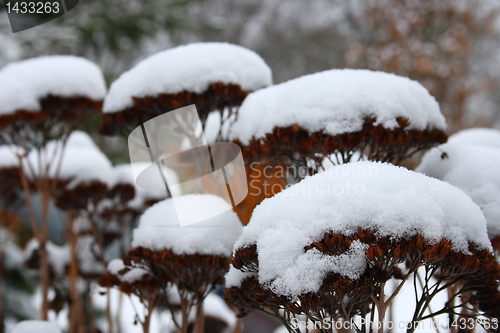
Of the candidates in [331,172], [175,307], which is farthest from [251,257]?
[175,307]

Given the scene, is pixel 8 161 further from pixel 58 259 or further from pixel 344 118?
pixel 344 118

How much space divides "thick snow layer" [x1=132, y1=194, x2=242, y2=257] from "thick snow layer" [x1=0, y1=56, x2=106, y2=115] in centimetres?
109

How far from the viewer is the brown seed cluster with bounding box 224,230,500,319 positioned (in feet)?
3.79

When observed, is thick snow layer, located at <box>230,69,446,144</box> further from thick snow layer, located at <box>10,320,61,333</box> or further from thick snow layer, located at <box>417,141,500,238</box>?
thick snow layer, located at <box>10,320,61,333</box>

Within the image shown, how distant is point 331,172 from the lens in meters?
1.41

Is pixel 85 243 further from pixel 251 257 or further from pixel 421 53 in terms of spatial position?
pixel 421 53

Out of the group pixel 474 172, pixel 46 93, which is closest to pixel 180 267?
pixel 474 172

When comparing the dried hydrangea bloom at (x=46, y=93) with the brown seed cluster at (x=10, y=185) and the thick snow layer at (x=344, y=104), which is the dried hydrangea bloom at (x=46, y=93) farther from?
the thick snow layer at (x=344, y=104)

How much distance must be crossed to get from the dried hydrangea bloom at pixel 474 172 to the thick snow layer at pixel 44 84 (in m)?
2.10

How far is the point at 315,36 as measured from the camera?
931 cm

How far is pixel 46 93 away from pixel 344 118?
1896 millimetres

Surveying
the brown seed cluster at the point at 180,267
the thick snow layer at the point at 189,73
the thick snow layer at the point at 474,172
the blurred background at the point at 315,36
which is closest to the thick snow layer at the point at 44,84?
the thick snow layer at the point at 189,73

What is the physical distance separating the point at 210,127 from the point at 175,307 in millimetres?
1327

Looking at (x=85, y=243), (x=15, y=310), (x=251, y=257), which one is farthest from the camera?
(x=15, y=310)
